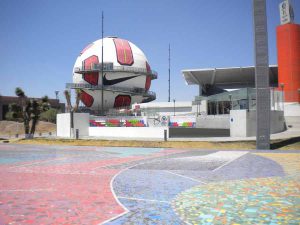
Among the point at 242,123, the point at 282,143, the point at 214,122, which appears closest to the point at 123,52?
the point at 214,122

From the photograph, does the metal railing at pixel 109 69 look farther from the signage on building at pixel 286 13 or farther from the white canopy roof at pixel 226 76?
the signage on building at pixel 286 13

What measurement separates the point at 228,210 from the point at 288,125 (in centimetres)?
3736

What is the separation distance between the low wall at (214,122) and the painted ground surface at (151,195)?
21922mm

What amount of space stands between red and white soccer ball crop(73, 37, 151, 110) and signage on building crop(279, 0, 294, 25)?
23.9 m

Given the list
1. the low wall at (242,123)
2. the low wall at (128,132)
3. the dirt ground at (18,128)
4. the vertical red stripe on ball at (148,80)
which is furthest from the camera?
the dirt ground at (18,128)

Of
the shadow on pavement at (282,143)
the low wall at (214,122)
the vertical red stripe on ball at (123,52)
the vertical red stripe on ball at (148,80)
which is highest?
the vertical red stripe on ball at (123,52)

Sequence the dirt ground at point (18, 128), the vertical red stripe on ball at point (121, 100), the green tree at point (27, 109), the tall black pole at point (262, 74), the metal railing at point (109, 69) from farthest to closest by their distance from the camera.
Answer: the dirt ground at point (18, 128), the vertical red stripe on ball at point (121, 100), the metal railing at point (109, 69), the green tree at point (27, 109), the tall black pole at point (262, 74)

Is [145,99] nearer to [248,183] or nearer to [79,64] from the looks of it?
[79,64]

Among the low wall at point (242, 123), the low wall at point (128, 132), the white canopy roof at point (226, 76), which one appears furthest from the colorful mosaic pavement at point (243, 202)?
the white canopy roof at point (226, 76)

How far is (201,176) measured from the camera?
11.5 m

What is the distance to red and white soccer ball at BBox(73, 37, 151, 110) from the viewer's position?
170ft

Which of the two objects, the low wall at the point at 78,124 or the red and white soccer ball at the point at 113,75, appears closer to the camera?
the low wall at the point at 78,124

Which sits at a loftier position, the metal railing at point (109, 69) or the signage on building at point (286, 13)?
the signage on building at point (286, 13)

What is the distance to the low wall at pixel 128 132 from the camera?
32522 millimetres
